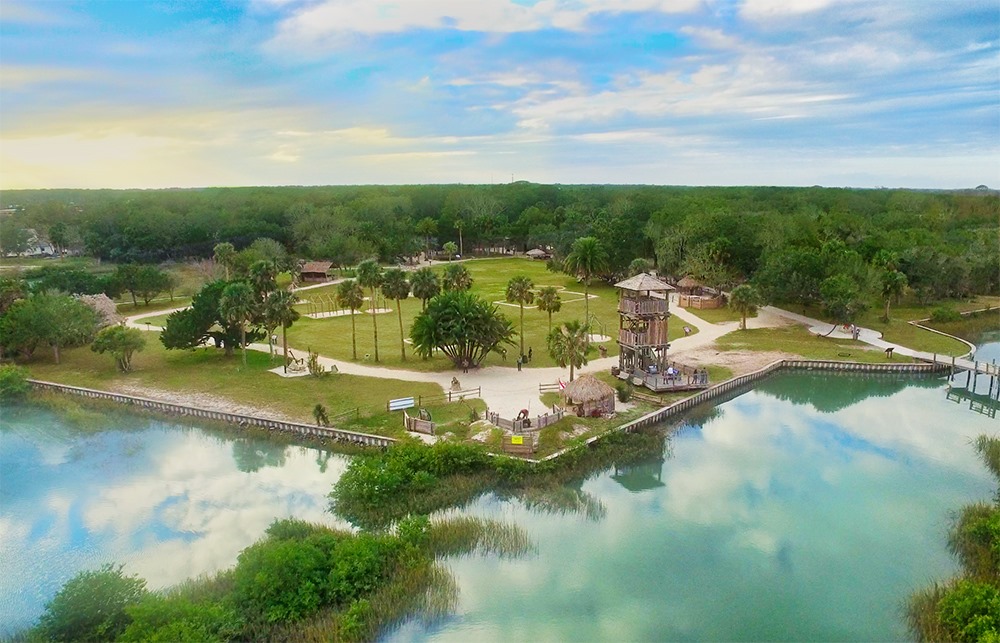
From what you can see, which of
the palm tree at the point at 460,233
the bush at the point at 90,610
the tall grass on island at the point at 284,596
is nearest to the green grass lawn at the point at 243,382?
the tall grass on island at the point at 284,596

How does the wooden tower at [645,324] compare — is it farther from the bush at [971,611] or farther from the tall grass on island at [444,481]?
the bush at [971,611]

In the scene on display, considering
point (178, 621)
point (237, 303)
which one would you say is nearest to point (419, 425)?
point (178, 621)

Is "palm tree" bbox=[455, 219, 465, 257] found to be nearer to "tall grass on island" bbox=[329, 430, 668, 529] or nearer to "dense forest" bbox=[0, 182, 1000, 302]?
"dense forest" bbox=[0, 182, 1000, 302]

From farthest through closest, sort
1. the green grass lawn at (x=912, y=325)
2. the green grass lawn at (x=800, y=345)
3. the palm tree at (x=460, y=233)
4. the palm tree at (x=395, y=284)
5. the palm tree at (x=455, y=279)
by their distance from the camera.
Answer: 1. the palm tree at (x=460, y=233)
2. the green grass lawn at (x=912, y=325)
3. the green grass lawn at (x=800, y=345)
4. the palm tree at (x=455, y=279)
5. the palm tree at (x=395, y=284)

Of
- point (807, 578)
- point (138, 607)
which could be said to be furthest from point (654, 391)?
point (138, 607)

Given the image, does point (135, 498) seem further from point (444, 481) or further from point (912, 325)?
point (912, 325)

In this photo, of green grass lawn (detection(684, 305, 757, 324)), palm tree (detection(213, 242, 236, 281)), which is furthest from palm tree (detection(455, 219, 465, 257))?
green grass lawn (detection(684, 305, 757, 324))

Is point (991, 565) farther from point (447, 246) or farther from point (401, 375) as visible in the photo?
point (447, 246)
